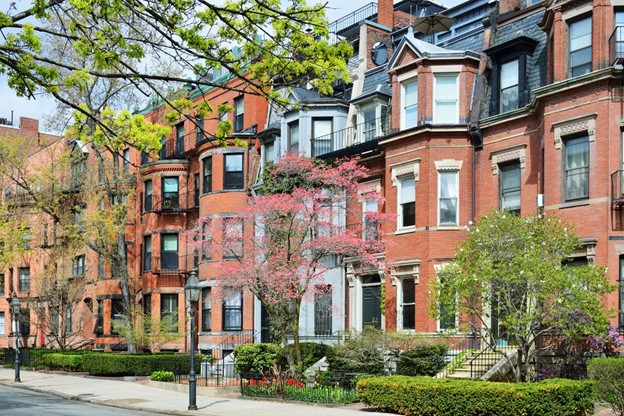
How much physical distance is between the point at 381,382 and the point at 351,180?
11.3 m

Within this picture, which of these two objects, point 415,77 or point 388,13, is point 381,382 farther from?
point 388,13

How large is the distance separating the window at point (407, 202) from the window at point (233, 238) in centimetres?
612

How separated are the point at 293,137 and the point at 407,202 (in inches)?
322

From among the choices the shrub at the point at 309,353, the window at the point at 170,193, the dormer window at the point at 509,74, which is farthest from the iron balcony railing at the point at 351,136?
the window at the point at 170,193

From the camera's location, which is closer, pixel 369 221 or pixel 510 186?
pixel 510 186

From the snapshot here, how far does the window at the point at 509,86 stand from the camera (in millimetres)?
28812

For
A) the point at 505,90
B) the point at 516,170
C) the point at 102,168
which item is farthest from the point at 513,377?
the point at 102,168

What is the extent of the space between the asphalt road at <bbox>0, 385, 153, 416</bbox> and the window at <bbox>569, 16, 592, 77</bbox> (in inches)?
638

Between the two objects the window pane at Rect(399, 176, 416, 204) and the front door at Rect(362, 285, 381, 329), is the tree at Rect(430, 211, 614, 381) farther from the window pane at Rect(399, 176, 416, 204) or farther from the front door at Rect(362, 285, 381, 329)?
the front door at Rect(362, 285, 381, 329)

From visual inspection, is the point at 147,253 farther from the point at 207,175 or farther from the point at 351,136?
the point at 351,136

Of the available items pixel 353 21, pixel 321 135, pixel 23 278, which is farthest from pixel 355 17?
pixel 23 278

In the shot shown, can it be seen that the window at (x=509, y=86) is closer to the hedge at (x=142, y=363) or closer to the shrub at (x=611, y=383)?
the shrub at (x=611, y=383)

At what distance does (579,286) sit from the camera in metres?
21.7

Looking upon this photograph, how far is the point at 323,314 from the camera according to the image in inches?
1382
